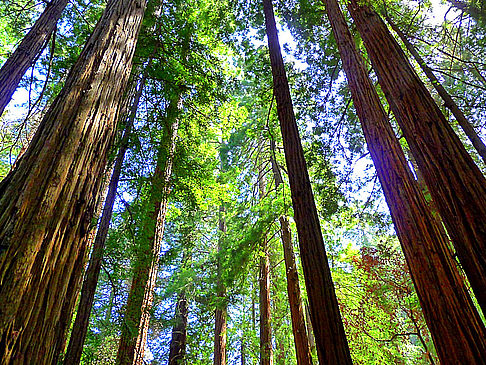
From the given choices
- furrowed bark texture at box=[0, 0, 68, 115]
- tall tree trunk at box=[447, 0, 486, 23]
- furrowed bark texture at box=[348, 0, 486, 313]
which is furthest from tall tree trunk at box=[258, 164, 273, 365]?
tall tree trunk at box=[447, 0, 486, 23]

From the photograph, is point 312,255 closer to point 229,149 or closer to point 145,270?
point 145,270

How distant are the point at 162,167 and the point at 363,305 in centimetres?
694

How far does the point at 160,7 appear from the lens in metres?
6.57

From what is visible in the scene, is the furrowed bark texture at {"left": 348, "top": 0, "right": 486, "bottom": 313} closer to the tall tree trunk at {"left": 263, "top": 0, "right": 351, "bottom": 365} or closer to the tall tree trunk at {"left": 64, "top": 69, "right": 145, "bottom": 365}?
the tall tree trunk at {"left": 263, "top": 0, "right": 351, "bottom": 365}

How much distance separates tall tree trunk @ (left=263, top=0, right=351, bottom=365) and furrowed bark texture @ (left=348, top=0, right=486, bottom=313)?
3.98 feet

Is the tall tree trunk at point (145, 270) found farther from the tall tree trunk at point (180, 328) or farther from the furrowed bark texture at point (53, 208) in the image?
the tall tree trunk at point (180, 328)

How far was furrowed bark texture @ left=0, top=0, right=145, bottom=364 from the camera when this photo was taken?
1147 millimetres

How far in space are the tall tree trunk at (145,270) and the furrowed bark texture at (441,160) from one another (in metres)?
3.89

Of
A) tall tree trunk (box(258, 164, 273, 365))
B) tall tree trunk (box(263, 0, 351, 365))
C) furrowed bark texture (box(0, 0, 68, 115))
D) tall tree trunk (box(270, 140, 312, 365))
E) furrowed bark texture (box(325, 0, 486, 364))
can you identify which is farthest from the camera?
tall tree trunk (box(258, 164, 273, 365))

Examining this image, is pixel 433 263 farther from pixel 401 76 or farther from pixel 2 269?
pixel 2 269

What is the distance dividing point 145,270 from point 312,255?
10.8 ft

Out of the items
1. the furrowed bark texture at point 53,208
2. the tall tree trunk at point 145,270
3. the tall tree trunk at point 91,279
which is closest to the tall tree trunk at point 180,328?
the tall tree trunk at point 145,270

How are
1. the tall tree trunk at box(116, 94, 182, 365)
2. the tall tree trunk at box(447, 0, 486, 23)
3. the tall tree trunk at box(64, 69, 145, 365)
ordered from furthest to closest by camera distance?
the tall tree trunk at box(447, 0, 486, 23) → the tall tree trunk at box(116, 94, 182, 365) → the tall tree trunk at box(64, 69, 145, 365)

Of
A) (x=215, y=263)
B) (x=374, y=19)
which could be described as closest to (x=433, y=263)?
(x=374, y=19)
